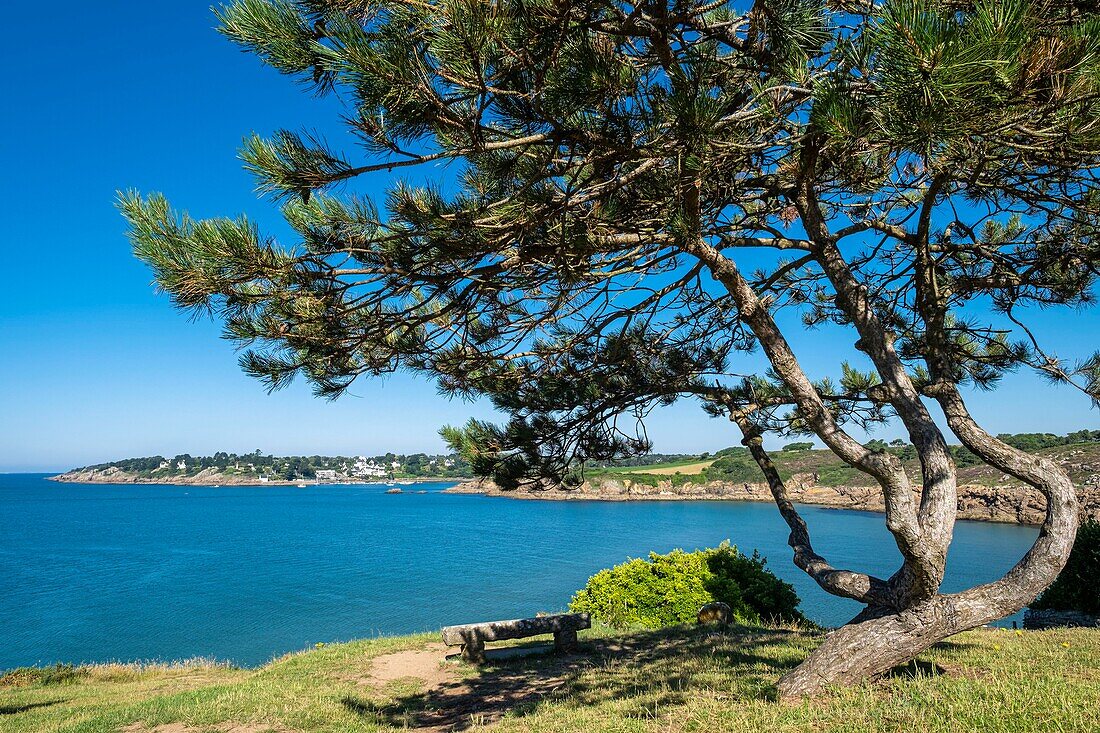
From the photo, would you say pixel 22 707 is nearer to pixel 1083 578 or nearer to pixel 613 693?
pixel 613 693

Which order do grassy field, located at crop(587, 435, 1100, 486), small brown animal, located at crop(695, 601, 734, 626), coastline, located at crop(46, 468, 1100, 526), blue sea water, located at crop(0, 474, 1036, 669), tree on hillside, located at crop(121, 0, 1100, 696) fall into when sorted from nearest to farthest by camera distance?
tree on hillside, located at crop(121, 0, 1100, 696)
small brown animal, located at crop(695, 601, 734, 626)
coastline, located at crop(46, 468, 1100, 526)
blue sea water, located at crop(0, 474, 1036, 669)
grassy field, located at crop(587, 435, 1100, 486)

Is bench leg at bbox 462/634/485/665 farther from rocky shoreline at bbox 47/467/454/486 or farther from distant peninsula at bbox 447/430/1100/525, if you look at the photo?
rocky shoreline at bbox 47/467/454/486

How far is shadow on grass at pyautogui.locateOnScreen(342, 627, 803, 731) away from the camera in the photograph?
13.2 ft

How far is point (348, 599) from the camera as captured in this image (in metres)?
21.5

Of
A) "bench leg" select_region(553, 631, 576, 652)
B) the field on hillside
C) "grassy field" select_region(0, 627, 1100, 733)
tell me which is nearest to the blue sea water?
the field on hillside

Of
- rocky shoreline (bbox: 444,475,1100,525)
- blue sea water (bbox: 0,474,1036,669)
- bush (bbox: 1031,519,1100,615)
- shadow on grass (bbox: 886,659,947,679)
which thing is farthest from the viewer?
blue sea water (bbox: 0,474,1036,669)

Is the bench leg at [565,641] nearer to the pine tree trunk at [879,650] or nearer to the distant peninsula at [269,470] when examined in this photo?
the pine tree trunk at [879,650]

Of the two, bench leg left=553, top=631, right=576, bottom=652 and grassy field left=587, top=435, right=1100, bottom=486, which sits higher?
grassy field left=587, top=435, right=1100, bottom=486

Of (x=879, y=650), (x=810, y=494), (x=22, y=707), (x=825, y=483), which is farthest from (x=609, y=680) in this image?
(x=825, y=483)

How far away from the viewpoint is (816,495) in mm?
54531

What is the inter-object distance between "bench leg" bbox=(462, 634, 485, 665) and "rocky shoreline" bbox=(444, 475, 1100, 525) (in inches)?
61.8

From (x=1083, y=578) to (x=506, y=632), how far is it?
23.8 ft

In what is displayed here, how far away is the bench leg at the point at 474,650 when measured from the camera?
666cm

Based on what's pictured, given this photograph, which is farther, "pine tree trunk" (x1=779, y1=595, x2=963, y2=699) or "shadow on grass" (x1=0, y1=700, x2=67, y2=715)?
"shadow on grass" (x1=0, y1=700, x2=67, y2=715)
